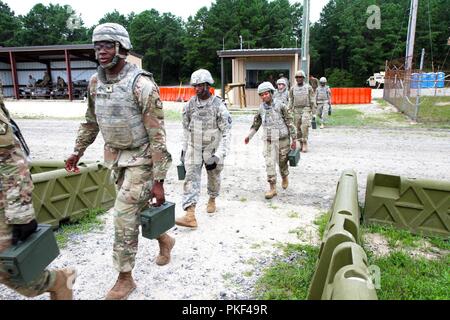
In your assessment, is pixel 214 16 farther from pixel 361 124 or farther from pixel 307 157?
pixel 307 157

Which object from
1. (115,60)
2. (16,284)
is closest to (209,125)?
(115,60)

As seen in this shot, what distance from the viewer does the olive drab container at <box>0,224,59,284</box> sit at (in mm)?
2395

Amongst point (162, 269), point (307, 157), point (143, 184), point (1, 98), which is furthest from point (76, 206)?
point (307, 157)

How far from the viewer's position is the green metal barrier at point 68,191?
446 centimetres

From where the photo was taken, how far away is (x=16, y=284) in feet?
8.59

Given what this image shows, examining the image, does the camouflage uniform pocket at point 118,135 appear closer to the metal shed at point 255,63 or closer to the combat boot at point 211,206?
the combat boot at point 211,206

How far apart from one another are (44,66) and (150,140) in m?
31.9

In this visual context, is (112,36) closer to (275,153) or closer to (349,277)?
(349,277)

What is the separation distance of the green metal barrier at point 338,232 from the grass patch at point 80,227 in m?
2.89

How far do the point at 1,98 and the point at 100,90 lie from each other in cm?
80

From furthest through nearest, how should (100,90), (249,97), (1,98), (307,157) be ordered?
(249,97), (307,157), (100,90), (1,98)

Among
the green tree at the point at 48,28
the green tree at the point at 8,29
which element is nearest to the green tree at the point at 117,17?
the green tree at the point at 48,28

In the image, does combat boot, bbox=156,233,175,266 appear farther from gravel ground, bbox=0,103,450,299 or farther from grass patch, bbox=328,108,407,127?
grass patch, bbox=328,108,407,127

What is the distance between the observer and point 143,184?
3.24m
